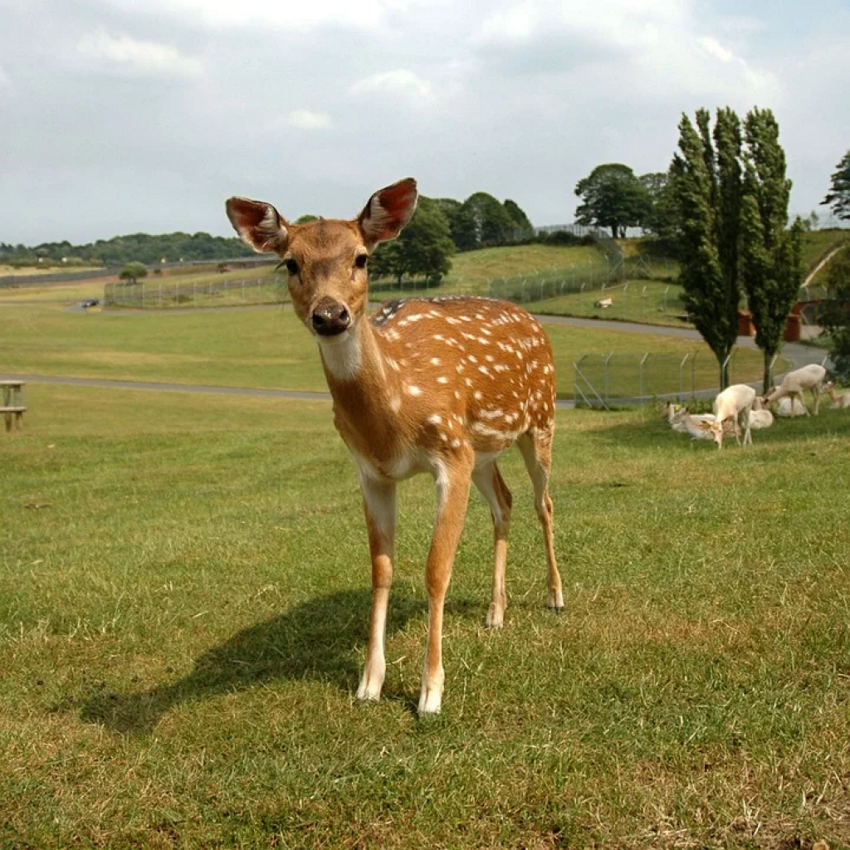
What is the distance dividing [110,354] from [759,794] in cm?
6316

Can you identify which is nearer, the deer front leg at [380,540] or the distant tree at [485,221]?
the deer front leg at [380,540]

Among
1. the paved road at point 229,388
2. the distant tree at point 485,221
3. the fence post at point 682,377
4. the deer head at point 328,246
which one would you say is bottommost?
the paved road at point 229,388

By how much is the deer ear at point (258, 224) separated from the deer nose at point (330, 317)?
0.74 metres

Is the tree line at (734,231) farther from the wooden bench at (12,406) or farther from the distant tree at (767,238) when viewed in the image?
the wooden bench at (12,406)

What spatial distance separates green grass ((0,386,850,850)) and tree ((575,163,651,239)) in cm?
11245

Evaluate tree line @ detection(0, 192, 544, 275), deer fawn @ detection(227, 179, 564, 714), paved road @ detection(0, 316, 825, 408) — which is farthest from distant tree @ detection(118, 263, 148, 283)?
deer fawn @ detection(227, 179, 564, 714)

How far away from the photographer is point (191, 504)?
1582cm

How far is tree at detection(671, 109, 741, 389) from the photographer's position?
33.6m

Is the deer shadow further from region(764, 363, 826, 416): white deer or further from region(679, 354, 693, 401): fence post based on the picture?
region(679, 354, 693, 401): fence post

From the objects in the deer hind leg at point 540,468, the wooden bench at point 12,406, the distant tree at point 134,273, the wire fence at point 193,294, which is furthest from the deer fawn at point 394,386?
the distant tree at point 134,273

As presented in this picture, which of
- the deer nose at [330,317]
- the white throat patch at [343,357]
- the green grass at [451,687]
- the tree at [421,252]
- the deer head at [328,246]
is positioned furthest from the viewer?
the tree at [421,252]

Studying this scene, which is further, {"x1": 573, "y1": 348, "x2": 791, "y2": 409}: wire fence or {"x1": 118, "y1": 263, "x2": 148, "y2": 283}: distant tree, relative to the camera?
{"x1": 118, "y1": 263, "x2": 148, "y2": 283}: distant tree

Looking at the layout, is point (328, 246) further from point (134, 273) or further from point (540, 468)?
point (134, 273)

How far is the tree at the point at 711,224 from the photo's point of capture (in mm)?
33594
